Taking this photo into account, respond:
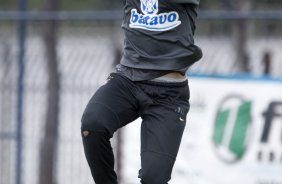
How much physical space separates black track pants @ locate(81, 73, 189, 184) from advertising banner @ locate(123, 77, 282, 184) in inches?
109

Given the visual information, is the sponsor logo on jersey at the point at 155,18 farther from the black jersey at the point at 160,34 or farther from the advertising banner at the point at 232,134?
the advertising banner at the point at 232,134

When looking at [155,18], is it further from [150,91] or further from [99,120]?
[99,120]

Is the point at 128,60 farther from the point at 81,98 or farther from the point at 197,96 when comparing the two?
the point at 81,98

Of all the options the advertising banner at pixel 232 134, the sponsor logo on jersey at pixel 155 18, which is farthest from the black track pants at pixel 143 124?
the advertising banner at pixel 232 134

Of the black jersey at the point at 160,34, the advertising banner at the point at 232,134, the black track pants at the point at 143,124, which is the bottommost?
the advertising banner at the point at 232,134

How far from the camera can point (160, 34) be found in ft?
19.4

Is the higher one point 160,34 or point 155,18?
point 155,18

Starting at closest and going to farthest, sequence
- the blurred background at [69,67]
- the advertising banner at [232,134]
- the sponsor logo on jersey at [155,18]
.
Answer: the sponsor logo on jersey at [155,18] < the advertising banner at [232,134] < the blurred background at [69,67]

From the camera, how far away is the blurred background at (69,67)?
9.37 m

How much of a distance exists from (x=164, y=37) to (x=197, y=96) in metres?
3.11

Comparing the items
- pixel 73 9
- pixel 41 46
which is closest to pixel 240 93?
pixel 41 46

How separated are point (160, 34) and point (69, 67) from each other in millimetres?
4230

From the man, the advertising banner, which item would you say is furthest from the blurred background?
the man

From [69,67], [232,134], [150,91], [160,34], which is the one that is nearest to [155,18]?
[160,34]
